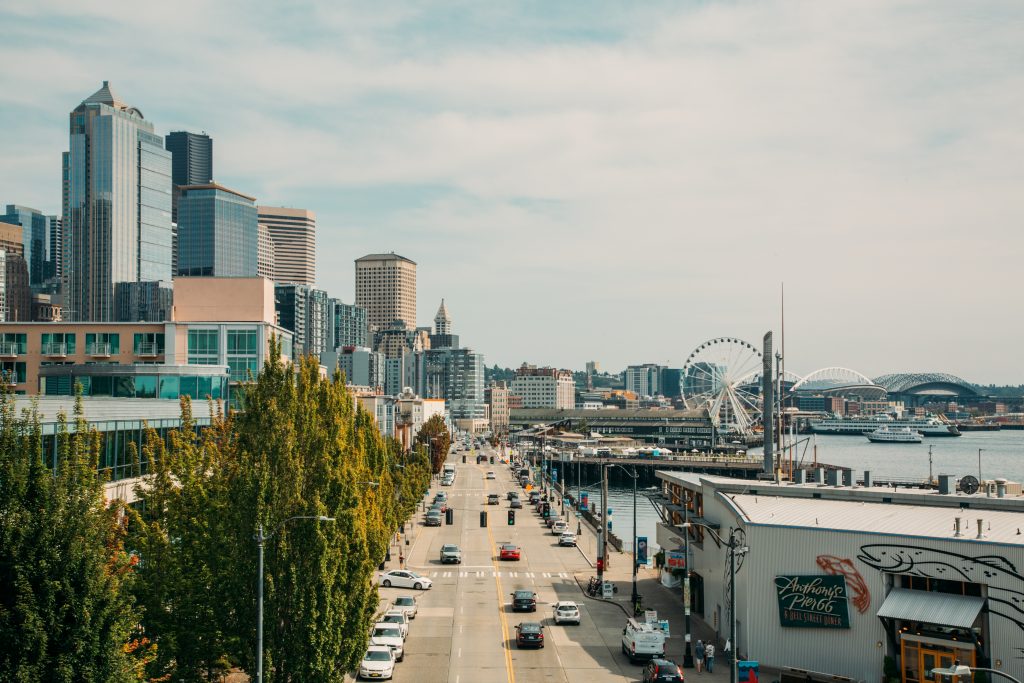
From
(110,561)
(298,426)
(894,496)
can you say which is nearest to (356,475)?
(298,426)

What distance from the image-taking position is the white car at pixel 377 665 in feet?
127

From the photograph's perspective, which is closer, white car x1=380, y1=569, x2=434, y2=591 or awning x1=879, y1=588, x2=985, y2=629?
awning x1=879, y1=588, x2=985, y2=629

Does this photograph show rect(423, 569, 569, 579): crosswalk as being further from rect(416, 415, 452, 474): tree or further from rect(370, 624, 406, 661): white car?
rect(416, 415, 452, 474): tree

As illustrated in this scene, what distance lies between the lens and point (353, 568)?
3161cm

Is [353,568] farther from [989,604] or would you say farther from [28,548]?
[989,604]

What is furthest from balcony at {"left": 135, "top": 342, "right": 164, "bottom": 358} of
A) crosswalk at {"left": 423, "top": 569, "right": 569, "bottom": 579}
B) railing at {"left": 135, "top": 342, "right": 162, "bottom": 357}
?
crosswalk at {"left": 423, "top": 569, "right": 569, "bottom": 579}

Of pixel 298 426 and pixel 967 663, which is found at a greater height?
pixel 298 426

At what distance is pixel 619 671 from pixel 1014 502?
1837 centimetres

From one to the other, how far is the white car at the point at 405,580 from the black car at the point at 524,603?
341 inches

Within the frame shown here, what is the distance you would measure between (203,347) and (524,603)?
36.9 m

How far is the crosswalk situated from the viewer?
65656mm

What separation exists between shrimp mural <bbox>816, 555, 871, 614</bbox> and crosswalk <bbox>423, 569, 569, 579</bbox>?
89.0ft

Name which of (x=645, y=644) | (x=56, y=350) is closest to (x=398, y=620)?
(x=645, y=644)

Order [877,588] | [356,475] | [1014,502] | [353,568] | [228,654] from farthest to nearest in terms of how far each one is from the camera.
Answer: [1014,502] < [877,588] < [356,475] < [353,568] < [228,654]
